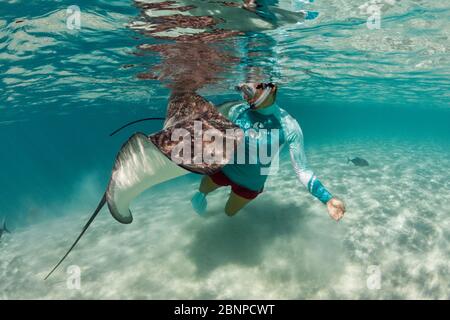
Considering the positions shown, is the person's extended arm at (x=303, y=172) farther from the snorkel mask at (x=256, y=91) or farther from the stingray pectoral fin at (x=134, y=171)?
the stingray pectoral fin at (x=134, y=171)

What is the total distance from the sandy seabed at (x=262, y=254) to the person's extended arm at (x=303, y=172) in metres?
2.26

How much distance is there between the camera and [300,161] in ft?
18.2

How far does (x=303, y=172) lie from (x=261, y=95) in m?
1.87

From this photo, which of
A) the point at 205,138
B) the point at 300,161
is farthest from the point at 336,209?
the point at 205,138

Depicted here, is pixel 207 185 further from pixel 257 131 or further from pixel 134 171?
pixel 134 171

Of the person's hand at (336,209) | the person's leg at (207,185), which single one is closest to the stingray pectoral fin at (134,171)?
the person's hand at (336,209)

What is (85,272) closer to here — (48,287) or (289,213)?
(48,287)

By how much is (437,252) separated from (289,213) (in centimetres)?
378

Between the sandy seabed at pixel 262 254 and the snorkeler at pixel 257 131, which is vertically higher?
the snorkeler at pixel 257 131

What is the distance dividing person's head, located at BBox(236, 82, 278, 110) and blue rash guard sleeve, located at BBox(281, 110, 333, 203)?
464 millimetres

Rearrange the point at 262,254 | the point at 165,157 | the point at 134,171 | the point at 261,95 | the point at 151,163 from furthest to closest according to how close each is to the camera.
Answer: the point at 262,254
the point at 261,95
the point at 134,171
the point at 151,163
the point at 165,157

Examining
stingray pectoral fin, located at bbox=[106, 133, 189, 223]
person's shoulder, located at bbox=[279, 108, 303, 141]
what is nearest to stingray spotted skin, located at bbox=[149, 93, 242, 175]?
stingray pectoral fin, located at bbox=[106, 133, 189, 223]

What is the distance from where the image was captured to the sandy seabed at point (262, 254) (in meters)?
6.06

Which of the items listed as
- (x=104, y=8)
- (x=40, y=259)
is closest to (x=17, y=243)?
(x=40, y=259)
